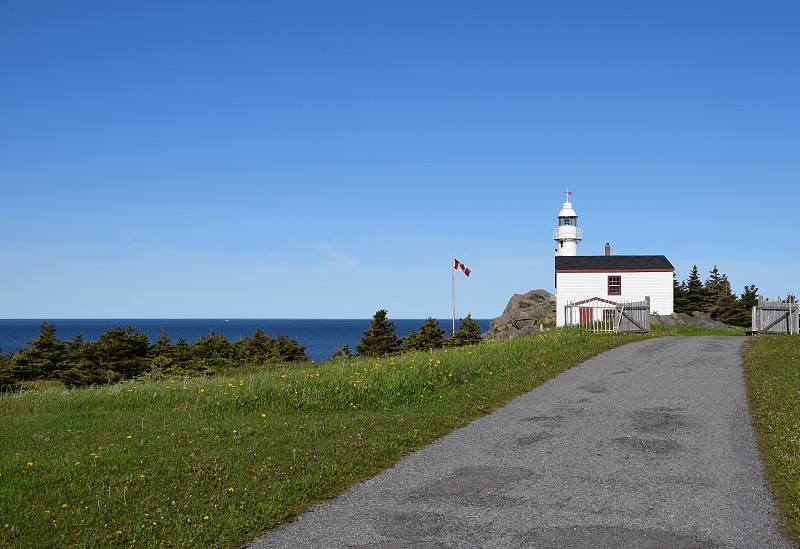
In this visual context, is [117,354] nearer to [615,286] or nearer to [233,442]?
[615,286]

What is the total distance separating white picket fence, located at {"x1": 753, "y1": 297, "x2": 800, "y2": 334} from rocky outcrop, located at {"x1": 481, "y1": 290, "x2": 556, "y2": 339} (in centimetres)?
2502

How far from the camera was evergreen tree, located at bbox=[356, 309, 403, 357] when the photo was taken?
61.3m

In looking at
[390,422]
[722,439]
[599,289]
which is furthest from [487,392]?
[599,289]

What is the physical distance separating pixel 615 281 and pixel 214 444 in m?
43.2

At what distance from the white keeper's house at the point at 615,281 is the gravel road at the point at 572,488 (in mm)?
36017

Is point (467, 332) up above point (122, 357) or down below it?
above

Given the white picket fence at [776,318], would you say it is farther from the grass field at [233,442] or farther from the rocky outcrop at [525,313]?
the rocky outcrop at [525,313]

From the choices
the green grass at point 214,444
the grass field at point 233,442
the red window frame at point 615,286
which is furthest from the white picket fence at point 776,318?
the green grass at point 214,444

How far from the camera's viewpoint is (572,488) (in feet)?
28.0

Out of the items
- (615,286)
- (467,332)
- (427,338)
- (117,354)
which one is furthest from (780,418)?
(467,332)

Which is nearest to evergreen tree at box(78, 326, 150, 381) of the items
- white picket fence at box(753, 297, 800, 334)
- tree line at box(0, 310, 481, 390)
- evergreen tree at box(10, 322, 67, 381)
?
tree line at box(0, 310, 481, 390)

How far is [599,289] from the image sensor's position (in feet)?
164

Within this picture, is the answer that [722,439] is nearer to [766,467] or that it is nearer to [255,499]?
[766,467]

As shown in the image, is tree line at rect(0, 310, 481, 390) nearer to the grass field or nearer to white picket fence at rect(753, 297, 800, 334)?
white picket fence at rect(753, 297, 800, 334)
